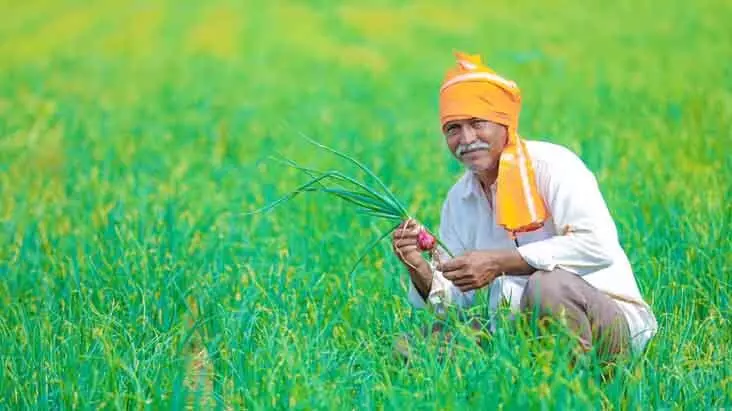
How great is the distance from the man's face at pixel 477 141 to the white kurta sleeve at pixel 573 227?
17 centimetres

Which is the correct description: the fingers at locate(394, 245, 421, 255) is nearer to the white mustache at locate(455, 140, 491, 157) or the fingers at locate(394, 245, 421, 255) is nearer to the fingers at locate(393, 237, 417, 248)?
the fingers at locate(393, 237, 417, 248)

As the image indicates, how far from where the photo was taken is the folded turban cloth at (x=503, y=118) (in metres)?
4.20

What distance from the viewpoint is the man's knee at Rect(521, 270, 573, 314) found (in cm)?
402

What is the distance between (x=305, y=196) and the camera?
20.7ft

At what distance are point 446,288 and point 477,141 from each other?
447 mm

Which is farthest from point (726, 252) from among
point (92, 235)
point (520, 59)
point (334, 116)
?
point (520, 59)

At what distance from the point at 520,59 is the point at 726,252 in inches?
204

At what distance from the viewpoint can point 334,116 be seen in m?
8.71

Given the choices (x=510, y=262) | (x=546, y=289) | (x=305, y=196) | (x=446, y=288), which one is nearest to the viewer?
(x=546, y=289)

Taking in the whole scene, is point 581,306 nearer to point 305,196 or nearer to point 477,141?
point 477,141

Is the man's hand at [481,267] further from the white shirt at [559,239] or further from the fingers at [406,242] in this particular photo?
the fingers at [406,242]

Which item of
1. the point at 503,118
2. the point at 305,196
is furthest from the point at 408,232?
the point at 305,196

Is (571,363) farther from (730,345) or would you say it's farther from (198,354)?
(198,354)

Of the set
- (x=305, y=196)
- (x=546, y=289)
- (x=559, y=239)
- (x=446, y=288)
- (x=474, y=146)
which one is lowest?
(x=305, y=196)
